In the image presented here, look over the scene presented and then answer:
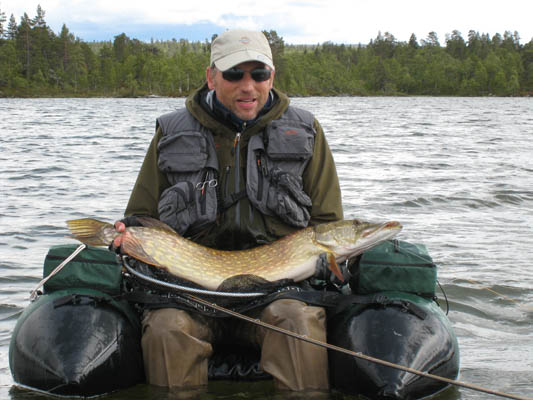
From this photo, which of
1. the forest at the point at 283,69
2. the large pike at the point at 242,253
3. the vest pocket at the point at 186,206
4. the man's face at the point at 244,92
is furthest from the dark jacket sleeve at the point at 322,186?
the forest at the point at 283,69

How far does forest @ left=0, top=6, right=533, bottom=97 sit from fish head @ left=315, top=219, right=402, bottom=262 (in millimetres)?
103104

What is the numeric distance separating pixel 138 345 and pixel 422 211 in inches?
305

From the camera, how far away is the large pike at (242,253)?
378cm

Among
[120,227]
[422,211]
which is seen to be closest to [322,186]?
[120,227]

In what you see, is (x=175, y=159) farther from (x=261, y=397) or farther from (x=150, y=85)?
(x=150, y=85)

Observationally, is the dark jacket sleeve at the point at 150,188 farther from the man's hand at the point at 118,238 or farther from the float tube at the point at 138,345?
the float tube at the point at 138,345

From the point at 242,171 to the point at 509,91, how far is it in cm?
12760

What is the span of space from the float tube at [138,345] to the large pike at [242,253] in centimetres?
30

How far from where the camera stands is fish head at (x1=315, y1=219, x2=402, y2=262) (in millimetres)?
3812

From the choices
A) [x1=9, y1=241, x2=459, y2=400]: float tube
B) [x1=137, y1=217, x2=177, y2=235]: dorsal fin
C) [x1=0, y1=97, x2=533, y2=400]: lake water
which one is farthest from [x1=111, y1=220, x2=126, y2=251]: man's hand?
[x1=0, y1=97, x2=533, y2=400]: lake water

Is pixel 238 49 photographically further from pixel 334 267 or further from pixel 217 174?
pixel 334 267

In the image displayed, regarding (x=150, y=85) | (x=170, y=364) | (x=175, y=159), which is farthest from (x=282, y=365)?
(x=150, y=85)

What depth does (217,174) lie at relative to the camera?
4215 millimetres

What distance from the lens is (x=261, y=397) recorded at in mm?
3580
